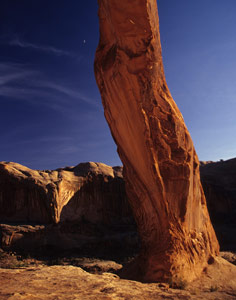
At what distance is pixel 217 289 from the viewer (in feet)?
18.3

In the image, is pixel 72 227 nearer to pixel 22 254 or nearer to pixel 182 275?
pixel 22 254

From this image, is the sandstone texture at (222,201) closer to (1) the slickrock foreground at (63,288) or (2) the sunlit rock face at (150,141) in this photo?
(2) the sunlit rock face at (150,141)

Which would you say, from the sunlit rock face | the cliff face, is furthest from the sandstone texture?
the sunlit rock face

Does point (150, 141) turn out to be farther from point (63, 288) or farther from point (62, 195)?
point (62, 195)

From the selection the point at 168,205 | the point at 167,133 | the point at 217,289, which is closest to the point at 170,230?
the point at 168,205

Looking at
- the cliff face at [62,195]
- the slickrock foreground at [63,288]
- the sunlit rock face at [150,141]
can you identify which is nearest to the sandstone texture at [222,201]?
the cliff face at [62,195]

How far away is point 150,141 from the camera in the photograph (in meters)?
6.98

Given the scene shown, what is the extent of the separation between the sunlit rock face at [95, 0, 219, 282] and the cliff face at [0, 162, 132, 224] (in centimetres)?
1230

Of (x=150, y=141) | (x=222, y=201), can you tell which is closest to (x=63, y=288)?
(x=150, y=141)

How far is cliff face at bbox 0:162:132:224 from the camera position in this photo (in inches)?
702

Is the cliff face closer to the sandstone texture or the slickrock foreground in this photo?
the sandstone texture

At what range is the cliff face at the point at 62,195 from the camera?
1783 cm

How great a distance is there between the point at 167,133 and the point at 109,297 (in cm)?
529

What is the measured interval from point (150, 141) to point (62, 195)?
14.2 metres
